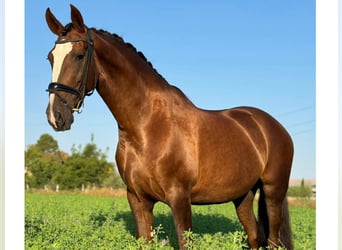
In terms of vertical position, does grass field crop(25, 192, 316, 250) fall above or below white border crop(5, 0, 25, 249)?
below

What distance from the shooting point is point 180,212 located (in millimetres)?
4426

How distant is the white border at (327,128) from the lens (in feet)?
15.5

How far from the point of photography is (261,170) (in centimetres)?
559

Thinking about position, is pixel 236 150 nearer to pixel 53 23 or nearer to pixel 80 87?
pixel 80 87

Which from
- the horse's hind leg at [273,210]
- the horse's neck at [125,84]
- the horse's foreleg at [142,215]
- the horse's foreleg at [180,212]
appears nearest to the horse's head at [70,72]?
the horse's neck at [125,84]

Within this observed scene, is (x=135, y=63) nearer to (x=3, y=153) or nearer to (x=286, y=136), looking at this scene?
(x=3, y=153)

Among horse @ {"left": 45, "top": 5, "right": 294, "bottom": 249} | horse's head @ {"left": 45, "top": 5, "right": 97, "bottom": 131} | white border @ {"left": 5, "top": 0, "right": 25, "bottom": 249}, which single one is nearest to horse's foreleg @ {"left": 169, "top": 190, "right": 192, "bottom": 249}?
horse @ {"left": 45, "top": 5, "right": 294, "bottom": 249}

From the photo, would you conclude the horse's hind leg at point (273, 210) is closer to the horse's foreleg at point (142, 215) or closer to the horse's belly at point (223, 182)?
the horse's belly at point (223, 182)

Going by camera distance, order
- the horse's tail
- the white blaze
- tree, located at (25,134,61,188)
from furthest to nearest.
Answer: tree, located at (25,134,61,188)
the horse's tail
the white blaze

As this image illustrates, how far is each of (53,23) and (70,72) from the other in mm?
668

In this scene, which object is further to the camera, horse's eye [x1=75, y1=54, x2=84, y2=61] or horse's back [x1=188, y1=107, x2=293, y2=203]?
horse's back [x1=188, y1=107, x2=293, y2=203]

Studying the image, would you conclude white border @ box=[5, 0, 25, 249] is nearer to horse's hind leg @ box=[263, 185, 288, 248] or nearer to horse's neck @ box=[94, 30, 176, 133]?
horse's neck @ box=[94, 30, 176, 133]

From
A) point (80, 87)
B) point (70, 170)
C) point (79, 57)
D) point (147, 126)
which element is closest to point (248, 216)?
point (147, 126)

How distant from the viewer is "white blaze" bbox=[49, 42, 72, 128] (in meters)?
4.11
